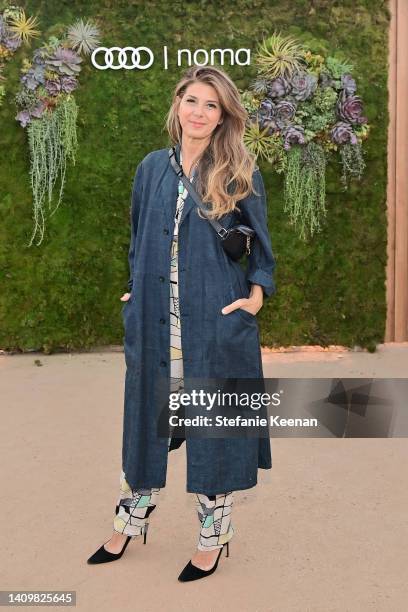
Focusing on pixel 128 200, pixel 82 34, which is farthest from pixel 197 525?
pixel 82 34

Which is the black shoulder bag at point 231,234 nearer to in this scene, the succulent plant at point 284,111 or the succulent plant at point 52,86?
the succulent plant at point 284,111

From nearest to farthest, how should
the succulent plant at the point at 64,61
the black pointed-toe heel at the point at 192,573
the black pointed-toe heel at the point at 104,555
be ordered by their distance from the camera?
the black pointed-toe heel at the point at 192,573
the black pointed-toe heel at the point at 104,555
the succulent plant at the point at 64,61

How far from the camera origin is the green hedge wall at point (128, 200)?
226 inches

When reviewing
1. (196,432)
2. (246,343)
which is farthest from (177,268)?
(196,432)

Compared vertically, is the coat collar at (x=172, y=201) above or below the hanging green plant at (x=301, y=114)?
below

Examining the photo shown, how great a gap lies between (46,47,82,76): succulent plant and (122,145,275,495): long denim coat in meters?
3.28

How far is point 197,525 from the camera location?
3.20 m

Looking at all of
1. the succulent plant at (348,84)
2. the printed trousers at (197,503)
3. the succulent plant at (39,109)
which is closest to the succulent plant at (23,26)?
the succulent plant at (39,109)

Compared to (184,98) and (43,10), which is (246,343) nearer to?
(184,98)

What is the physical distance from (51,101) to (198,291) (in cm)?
362

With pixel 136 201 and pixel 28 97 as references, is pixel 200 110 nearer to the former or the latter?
pixel 136 201

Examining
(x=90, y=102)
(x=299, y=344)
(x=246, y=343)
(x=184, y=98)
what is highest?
(x=90, y=102)

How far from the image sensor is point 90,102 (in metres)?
5.78

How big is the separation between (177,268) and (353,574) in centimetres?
127
